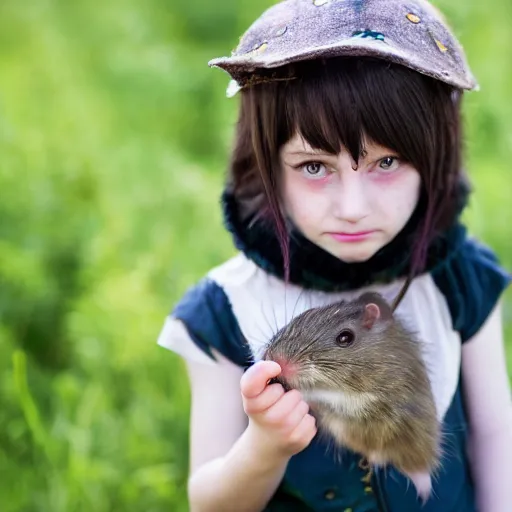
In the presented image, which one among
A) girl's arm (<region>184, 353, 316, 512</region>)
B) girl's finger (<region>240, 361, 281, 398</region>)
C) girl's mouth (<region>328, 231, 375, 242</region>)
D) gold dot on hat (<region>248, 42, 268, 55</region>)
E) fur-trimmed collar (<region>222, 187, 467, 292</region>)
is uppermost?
gold dot on hat (<region>248, 42, 268, 55</region>)

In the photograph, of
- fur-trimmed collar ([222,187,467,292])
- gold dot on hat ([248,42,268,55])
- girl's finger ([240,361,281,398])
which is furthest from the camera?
fur-trimmed collar ([222,187,467,292])

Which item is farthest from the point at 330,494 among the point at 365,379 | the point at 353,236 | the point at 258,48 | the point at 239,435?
the point at 258,48

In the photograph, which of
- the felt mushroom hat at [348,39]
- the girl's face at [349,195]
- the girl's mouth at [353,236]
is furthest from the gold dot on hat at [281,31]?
the girl's mouth at [353,236]

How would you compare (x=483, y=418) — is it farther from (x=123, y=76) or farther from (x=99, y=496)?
(x=123, y=76)

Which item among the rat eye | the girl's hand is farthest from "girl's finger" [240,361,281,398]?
the rat eye

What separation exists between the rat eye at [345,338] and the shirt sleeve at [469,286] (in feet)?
1.01

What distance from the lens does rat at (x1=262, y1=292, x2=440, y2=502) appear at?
43.4 inches

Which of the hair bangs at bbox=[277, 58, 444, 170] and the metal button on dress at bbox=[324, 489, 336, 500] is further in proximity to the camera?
the metal button on dress at bbox=[324, 489, 336, 500]

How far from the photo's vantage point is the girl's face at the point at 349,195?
3.92ft

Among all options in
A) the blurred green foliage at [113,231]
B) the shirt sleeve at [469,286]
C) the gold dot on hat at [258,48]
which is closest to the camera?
the gold dot on hat at [258,48]

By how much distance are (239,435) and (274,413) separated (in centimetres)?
32

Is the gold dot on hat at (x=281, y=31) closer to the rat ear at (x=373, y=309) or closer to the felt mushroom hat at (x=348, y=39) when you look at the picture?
the felt mushroom hat at (x=348, y=39)

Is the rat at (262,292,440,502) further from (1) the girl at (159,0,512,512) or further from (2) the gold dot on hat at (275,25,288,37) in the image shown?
(2) the gold dot on hat at (275,25,288,37)

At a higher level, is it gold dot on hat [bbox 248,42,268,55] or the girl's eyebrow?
gold dot on hat [bbox 248,42,268,55]
